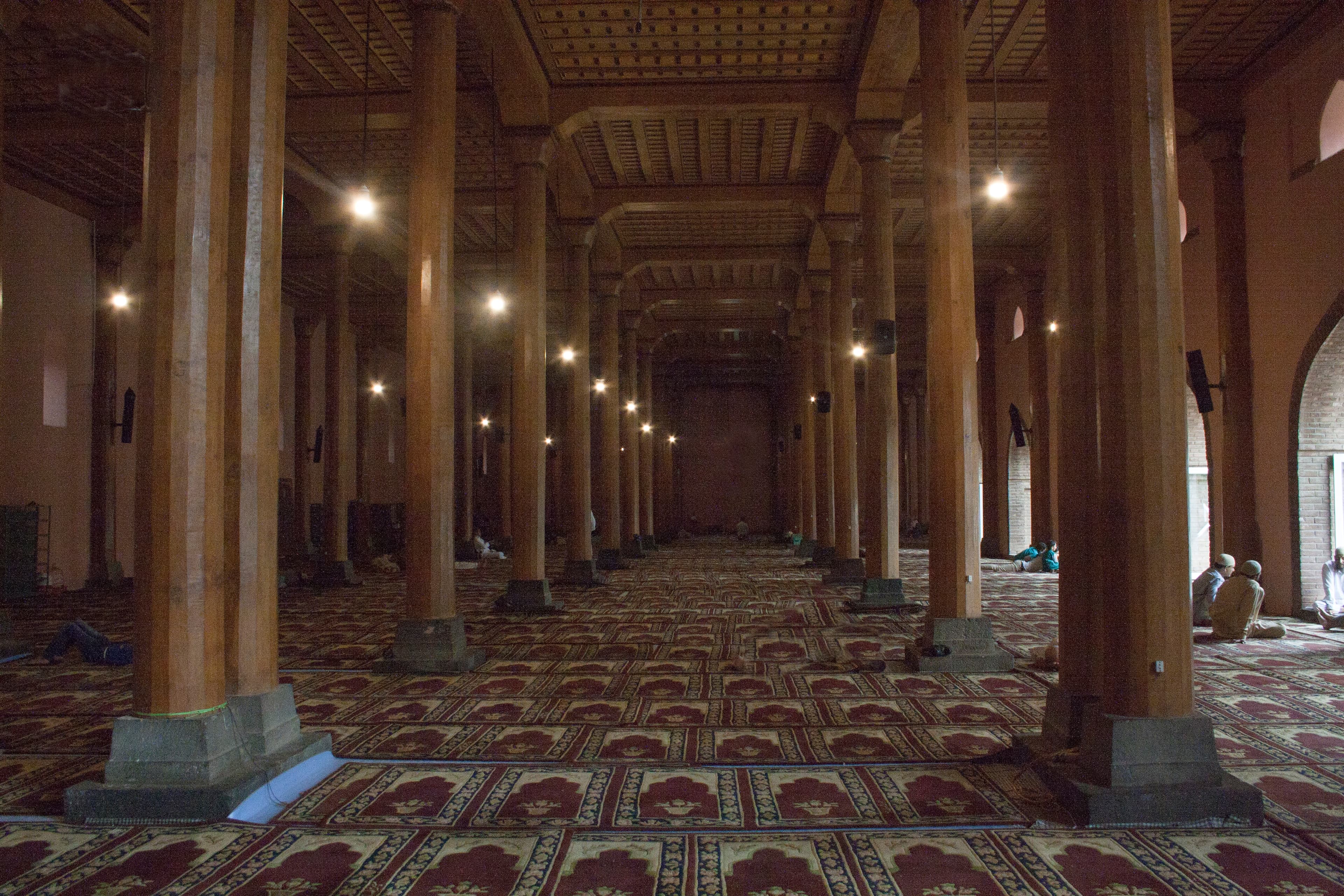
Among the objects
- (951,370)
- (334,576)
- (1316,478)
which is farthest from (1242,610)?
(334,576)

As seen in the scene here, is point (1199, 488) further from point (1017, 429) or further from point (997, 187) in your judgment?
point (997, 187)

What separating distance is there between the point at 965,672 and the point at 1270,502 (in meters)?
5.92

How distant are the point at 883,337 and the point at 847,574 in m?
5.68

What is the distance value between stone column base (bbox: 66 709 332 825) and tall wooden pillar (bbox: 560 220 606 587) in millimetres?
8657

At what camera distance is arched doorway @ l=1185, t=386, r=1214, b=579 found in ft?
38.5

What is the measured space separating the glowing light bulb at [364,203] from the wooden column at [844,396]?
7.99 meters

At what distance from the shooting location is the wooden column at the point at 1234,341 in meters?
10.3

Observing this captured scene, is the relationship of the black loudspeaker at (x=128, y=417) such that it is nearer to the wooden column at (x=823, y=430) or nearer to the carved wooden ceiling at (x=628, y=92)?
the carved wooden ceiling at (x=628, y=92)

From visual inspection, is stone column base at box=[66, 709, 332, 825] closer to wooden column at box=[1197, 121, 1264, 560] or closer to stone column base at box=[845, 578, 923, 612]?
stone column base at box=[845, 578, 923, 612]

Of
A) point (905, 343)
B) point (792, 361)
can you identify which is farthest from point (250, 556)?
point (905, 343)

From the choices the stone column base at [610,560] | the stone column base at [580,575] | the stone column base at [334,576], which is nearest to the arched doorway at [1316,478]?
the stone column base at [580,575]

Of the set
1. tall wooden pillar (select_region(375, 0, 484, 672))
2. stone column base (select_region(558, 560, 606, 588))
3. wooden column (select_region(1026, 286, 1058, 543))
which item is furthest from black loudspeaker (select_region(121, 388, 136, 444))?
wooden column (select_region(1026, 286, 1058, 543))

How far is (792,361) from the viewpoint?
24328mm

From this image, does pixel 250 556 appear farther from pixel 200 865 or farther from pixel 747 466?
pixel 747 466
